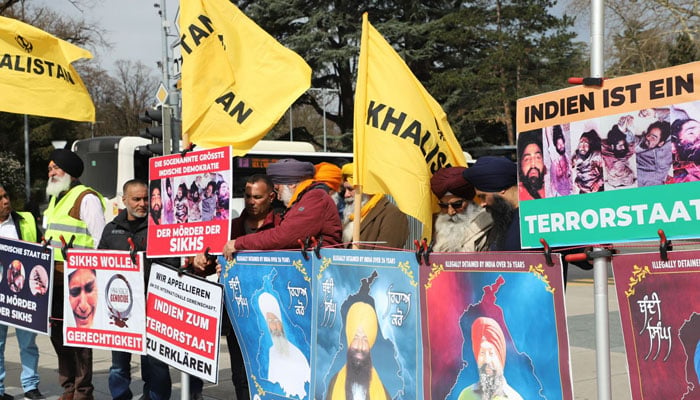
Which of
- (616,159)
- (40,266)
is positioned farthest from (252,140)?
(616,159)

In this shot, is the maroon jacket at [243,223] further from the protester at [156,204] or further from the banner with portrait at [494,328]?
the banner with portrait at [494,328]

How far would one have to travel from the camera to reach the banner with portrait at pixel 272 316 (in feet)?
16.6

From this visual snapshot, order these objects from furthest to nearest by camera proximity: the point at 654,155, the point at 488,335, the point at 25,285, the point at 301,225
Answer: the point at 25,285 < the point at 301,225 < the point at 488,335 < the point at 654,155

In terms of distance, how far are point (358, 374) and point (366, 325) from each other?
28cm

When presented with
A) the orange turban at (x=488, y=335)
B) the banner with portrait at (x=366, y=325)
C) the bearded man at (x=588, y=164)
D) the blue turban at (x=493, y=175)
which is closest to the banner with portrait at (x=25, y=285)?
the banner with portrait at (x=366, y=325)

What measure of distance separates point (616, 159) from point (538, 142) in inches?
15.7


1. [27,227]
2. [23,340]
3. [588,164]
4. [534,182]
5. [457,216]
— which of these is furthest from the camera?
[27,227]

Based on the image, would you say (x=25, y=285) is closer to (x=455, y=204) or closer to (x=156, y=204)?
(x=156, y=204)

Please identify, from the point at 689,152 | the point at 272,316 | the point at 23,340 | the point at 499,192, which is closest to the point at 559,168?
the point at 689,152

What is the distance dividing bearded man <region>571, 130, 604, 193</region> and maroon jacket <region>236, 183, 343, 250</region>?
1.91 meters

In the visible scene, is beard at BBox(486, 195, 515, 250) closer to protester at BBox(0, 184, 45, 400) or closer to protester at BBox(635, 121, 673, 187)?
protester at BBox(635, 121, 673, 187)

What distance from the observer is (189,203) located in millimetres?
5695

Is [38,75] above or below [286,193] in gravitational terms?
above

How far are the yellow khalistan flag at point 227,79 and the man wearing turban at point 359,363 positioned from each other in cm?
162
